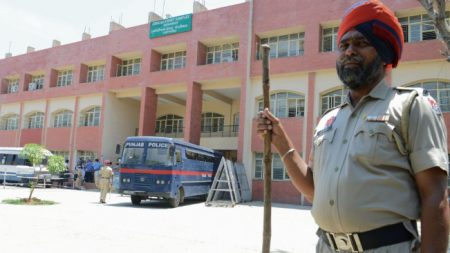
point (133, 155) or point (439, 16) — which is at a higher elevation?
point (439, 16)

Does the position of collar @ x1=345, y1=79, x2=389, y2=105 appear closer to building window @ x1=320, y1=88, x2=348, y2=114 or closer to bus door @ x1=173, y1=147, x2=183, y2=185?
bus door @ x1=173, y1=147, x2=183, y2=185

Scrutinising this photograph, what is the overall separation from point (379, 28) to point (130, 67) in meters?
27.8

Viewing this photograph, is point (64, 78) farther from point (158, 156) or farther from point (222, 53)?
point (158, 156)

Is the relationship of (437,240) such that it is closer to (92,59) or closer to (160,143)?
(160,143)

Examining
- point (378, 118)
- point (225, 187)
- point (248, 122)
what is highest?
point (248, 122)

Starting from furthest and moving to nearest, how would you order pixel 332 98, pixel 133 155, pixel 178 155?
pixel 332 98 → pixel 178 155 → pixel 133 155

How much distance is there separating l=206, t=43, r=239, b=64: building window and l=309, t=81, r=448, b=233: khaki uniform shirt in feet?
72.9

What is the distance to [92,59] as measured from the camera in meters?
29.3

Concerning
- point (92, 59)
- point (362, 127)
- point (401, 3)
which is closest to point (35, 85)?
point (92, 59)

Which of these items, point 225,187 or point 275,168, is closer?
point 225,187

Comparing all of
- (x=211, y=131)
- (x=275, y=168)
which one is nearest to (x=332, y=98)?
(x=275, y=168)

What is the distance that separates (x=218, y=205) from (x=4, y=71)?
26.6 m

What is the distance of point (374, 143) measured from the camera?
1.84 metres

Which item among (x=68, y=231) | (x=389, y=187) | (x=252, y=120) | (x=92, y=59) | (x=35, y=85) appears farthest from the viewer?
(x=35, y=85)
